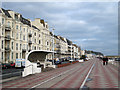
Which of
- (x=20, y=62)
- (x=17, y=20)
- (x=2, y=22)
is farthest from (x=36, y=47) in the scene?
(x=20, y=62)

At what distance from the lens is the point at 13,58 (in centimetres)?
5159

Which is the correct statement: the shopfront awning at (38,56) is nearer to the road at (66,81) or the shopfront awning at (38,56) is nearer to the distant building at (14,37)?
the road at (66,81)

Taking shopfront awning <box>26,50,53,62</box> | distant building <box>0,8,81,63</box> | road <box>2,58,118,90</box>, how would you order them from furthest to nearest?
distant building <box>0,8,81,63</box>
shopfront awning <box>26,50,53,62</box>
road <box>2,58,118,90</box>

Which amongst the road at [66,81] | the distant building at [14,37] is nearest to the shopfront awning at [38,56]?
the road at [66,81]

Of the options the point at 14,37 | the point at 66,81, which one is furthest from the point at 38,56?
the point at 14,37

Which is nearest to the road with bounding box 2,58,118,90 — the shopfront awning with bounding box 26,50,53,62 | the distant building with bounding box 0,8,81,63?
the shopfront awning with bounding box 26,50,53,62

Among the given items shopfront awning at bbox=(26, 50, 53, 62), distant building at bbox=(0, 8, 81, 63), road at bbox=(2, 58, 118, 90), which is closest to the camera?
road at bbox=(2, 58, 118, 90)

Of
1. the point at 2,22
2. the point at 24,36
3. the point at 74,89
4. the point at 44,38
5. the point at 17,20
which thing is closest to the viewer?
the point at 74,89

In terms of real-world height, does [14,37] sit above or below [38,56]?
above

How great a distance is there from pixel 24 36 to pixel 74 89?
165ft

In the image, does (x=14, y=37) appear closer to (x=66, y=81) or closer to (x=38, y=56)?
(x=38, y=56)

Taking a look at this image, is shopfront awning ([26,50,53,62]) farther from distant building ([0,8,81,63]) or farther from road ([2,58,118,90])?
distant building ([0,8,81,63])

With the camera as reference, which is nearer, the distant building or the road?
the road

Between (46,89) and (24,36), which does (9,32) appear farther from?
(46,89)
